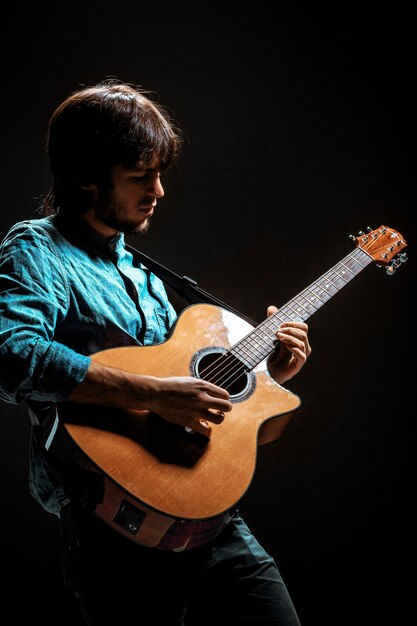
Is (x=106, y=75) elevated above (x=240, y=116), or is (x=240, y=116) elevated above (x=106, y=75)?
(x=240, y=116)

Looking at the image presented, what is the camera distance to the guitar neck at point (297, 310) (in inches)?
51.4

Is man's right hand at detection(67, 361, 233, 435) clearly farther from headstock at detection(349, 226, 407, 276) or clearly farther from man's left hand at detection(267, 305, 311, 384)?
headstock at detection(349, 226, 407, 276)

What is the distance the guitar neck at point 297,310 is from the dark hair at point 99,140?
1.69 feet

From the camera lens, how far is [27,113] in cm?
188

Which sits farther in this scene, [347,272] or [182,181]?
[182,181]

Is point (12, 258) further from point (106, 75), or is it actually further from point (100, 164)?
point (106, 75)

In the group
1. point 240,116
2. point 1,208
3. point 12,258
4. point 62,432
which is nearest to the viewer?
point 62,432

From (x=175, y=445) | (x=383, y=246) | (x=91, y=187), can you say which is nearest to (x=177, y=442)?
(x=175, y=445)

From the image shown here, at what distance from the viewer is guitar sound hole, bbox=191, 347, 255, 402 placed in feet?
4.03

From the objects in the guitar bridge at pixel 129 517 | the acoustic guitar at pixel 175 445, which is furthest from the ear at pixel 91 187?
the guitar bridge at pixel 129 517

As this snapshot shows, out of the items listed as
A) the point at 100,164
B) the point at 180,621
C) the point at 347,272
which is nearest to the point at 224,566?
the point at 180,621

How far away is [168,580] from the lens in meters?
1.24

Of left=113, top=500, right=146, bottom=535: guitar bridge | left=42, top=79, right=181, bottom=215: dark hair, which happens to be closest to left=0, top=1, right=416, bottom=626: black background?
left=42, top=79, right=181, bottom=215: dark hair

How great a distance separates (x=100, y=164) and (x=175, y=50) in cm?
88
